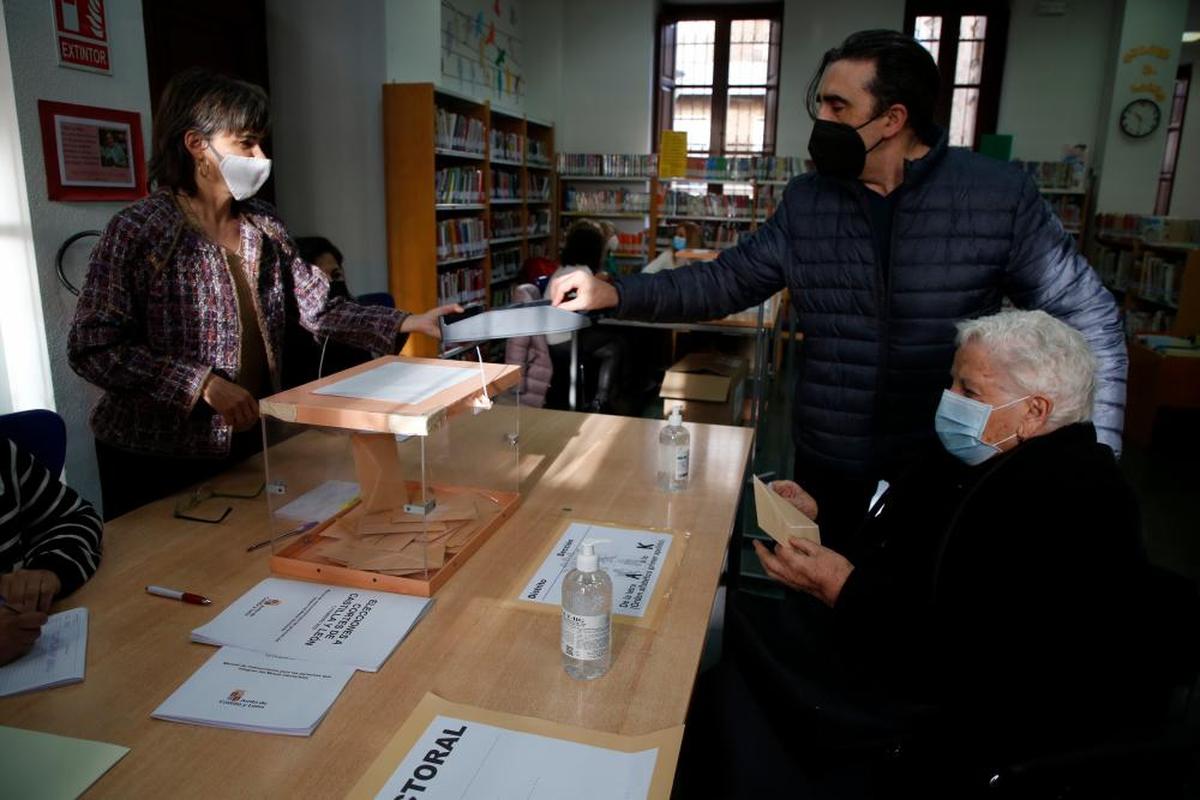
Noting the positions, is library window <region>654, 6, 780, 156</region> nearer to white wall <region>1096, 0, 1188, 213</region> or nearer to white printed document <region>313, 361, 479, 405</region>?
white wall <region>1096, 0, 1188, 213</region>

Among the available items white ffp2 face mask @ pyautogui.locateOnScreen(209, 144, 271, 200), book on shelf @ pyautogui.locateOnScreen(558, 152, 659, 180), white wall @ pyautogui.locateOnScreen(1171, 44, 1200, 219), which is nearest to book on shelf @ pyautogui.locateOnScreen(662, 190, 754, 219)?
book on shelf @ pyautogui.locateOnScreen(558, 152, 659, 180)

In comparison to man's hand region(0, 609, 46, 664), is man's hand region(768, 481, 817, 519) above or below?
below

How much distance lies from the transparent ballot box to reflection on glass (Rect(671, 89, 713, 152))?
24.9ft

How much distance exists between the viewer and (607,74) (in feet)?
28.2

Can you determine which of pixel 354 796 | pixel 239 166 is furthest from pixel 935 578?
pixel 239 166

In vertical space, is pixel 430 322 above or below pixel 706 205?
below

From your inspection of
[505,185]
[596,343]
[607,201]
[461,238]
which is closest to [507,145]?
[505,185]

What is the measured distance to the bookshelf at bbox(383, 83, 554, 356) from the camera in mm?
5348

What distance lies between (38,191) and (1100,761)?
3250 mm

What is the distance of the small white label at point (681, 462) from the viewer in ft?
6.14

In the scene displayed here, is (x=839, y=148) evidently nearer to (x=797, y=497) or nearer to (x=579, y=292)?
(x=579, y=292)

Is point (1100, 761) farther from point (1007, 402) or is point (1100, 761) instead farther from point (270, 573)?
point (270, 573)

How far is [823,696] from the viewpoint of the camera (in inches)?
52.0

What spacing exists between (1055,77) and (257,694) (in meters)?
9.15
